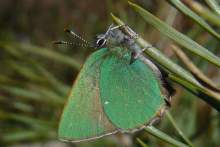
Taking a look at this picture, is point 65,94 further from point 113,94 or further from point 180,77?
point 180,77

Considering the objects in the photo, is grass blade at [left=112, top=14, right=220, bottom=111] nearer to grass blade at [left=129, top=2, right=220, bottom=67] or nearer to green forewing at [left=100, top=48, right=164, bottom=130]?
grass blade at [left=129, top=2, right=220, bottom=67]

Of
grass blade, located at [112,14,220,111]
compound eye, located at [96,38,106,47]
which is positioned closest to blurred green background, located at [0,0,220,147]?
compound eye, located at [96,38,106,47]

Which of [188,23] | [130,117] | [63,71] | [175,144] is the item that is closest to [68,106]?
[130,117]

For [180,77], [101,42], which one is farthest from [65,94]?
[180,77]

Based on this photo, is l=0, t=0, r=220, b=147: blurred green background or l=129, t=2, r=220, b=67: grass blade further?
l=0, t=0, r=220, b=147: blurred green background

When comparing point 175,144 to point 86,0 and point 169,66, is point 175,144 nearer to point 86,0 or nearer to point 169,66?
point 169,66

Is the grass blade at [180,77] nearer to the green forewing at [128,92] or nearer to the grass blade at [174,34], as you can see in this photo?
the grass blade at [174,34]

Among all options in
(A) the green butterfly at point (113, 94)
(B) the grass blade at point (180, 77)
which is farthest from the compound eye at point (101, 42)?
(B) the grass blade at point (180, 77)

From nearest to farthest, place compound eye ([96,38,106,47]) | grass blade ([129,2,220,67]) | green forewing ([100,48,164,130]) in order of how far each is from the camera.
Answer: grass blade ([129,2,220,67]), green forewing ([100,48,164,130]), compound eye ([96,38,106,47])
